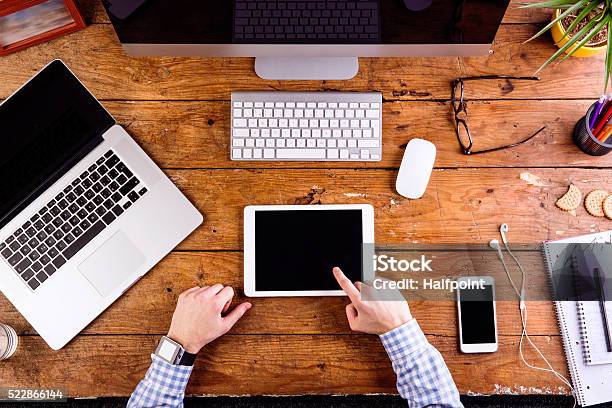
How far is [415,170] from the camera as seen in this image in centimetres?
105

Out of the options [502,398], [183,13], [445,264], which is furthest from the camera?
[502,398]

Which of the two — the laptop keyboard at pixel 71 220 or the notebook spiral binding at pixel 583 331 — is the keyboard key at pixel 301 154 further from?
the notebook spiral binding at pixel 583 331

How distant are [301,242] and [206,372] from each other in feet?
1.10

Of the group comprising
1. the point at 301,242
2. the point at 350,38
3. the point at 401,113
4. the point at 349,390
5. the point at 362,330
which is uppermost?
the point at 350,38

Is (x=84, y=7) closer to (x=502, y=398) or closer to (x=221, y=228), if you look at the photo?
(x=221, y=228)

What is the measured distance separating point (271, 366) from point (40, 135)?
665mm

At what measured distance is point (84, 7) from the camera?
110 cm

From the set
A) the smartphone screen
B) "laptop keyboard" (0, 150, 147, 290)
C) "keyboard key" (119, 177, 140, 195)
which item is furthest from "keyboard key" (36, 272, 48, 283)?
the smartphone screen

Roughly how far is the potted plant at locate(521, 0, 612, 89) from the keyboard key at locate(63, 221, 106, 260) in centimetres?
90

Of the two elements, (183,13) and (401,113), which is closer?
(183,13)

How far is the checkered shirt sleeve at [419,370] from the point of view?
98cm

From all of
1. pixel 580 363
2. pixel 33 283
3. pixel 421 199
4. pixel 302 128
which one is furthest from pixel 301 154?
pixel 580 363

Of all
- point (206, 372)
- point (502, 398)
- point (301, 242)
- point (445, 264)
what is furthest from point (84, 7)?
point (502, 398)

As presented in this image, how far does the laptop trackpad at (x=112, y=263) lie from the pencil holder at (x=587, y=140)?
95 cm
